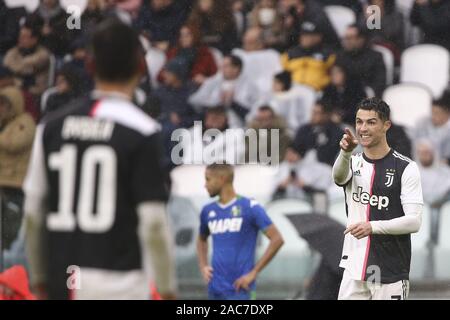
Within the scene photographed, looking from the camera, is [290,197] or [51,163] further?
[290,197]

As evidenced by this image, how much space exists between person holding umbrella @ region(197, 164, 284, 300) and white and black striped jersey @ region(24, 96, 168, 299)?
13.5 ft

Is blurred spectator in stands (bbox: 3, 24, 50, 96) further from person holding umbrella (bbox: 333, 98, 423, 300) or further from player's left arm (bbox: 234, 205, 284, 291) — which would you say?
person holding umbrella (bbox: 333, 98, 423, 300)

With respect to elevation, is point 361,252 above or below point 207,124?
below

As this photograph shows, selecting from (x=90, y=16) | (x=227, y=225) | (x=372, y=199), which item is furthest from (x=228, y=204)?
(x=90, y=16)

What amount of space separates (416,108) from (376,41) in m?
0.98

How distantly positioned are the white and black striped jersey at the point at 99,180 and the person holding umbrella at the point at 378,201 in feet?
8.23

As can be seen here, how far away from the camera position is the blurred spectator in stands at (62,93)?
12047 mm

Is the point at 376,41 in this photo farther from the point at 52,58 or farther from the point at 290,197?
the point at 52,58

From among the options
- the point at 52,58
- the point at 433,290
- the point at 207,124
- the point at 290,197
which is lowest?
the point at 433,290

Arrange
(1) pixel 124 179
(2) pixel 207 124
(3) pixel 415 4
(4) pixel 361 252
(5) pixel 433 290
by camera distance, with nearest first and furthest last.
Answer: (1) pixel 124 179 → (4) pixel 361 252 → (5) pixel 433 290 → (2) pixel 207 124 → (3) pixel 415 4

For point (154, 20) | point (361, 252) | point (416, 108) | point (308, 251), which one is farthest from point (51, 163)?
point (154, 20)

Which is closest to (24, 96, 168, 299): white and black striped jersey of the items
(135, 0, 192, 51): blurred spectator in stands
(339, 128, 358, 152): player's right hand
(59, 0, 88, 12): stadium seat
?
(339, 128, 358, 152): player's right hand

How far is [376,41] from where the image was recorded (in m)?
12.2

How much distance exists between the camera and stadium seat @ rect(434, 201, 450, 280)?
422 inches
